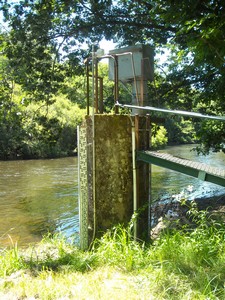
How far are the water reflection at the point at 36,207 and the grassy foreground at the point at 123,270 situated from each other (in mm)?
3933

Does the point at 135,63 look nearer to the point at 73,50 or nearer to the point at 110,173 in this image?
the point at 110,173

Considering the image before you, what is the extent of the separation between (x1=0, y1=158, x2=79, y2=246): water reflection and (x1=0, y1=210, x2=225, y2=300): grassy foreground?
12.9 feet

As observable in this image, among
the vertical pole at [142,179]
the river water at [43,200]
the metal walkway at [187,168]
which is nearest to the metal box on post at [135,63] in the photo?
the vertical pole at [142,179]

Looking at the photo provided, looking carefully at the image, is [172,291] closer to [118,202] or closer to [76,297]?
[76,297]

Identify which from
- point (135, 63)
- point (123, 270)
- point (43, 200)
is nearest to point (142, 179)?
point (123, 270)

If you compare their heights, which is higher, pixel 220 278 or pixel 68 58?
pixel 68 58

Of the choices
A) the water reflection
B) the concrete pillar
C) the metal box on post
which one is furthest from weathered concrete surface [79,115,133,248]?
the water reflection

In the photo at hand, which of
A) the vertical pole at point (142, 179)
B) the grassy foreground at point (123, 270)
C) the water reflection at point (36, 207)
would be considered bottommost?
the water reflection at point (36, 207)

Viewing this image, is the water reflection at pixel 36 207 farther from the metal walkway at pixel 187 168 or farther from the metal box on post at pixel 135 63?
the metal box on post at pixel 135 63

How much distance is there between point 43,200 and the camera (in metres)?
13.9

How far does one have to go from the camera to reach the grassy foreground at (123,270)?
3.33 metres

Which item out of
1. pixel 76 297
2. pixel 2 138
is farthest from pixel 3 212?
pixel 2 138

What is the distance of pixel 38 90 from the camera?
11875 mm

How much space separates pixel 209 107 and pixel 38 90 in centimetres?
591
